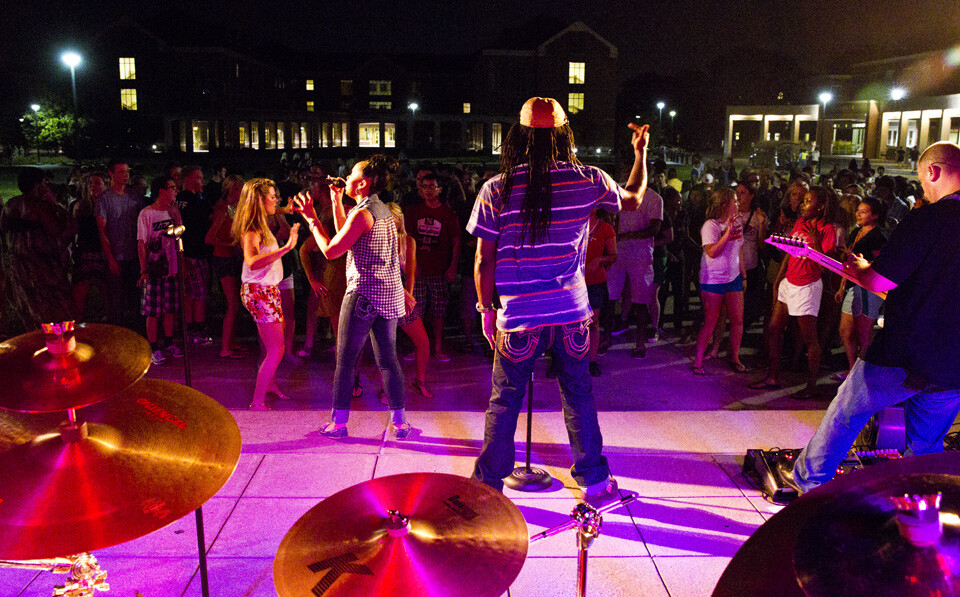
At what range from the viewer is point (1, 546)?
1.79 meters

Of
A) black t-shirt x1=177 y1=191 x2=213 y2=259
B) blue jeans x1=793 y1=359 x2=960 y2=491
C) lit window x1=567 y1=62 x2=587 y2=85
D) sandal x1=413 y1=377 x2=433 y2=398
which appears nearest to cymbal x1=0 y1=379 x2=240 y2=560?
blue jeans x1=793 y1=359 x2=960 y2=491

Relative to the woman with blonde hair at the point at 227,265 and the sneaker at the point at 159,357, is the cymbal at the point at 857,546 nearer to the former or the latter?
the woman with blonde hair at the point at 227,265

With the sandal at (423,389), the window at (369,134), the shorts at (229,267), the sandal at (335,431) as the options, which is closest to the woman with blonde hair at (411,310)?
the sandal at (423,389)

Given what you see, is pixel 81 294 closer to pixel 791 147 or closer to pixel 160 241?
pixel 160 241

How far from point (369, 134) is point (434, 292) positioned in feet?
169

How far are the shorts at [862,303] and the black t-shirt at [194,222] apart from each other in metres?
6.47

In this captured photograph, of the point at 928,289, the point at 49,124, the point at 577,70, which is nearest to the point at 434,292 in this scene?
the point at 928,289

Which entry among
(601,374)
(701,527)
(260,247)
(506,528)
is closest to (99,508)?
(506,528)

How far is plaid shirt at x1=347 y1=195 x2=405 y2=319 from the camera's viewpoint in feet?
16.3

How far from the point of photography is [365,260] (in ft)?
16.3

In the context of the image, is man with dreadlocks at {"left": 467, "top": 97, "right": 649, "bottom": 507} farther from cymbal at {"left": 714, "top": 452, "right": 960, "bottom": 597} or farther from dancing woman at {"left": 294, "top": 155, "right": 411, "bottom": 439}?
cymbal at {"left": 714, "top": 452, "right": 960, "bottom": 597}

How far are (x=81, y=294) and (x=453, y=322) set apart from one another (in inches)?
169

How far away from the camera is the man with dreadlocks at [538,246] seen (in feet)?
12.4

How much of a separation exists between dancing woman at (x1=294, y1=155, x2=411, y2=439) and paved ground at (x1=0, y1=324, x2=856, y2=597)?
72 cm
